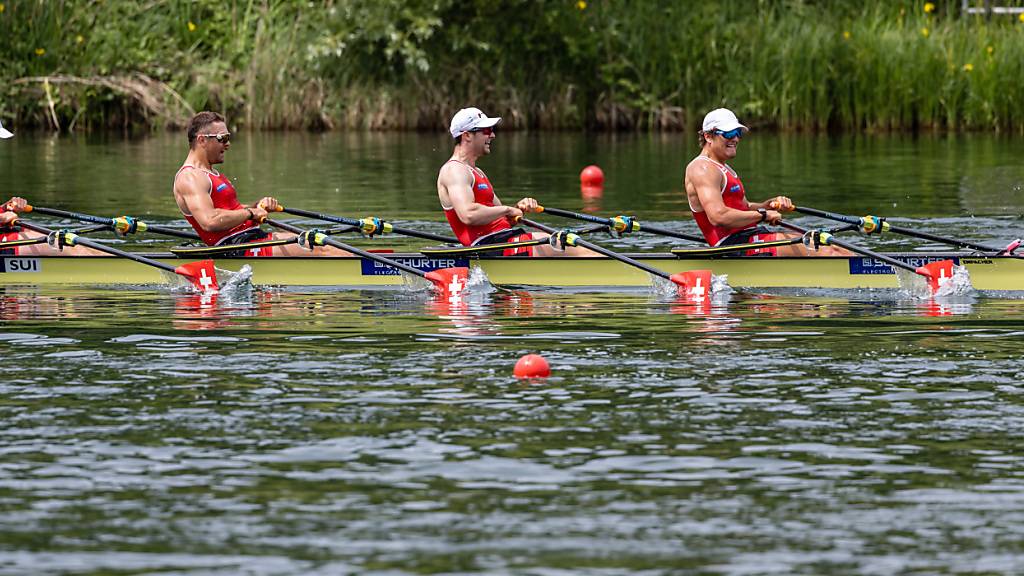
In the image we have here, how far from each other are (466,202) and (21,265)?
4092 millimetres

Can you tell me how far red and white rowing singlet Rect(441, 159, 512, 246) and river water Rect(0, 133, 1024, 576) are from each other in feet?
2.59

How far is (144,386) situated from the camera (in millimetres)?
10734

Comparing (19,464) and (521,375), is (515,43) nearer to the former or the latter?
(521,375)

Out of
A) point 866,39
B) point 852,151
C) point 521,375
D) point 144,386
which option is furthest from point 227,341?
point 866,39

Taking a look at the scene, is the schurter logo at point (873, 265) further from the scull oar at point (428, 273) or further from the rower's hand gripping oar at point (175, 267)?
the rower's hand gripping oar at point (175, 267)

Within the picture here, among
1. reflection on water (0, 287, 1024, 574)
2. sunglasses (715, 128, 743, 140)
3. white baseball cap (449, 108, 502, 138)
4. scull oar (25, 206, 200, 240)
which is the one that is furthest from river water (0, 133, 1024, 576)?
white baseball cap (449, 108, 502, 138)

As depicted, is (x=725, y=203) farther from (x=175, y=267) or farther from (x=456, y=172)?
(x=175, y=267)

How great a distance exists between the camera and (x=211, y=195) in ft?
51.1

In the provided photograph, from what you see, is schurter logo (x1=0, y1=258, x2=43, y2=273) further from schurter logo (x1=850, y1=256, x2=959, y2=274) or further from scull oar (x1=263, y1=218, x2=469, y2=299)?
schurter logo (x1=850, y1=256, x2=959, y2=274)

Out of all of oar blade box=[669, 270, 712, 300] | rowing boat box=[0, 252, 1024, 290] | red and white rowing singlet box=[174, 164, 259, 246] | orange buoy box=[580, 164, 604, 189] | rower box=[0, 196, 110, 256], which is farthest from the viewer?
orange buoy box=[580, 164, 604, 189]

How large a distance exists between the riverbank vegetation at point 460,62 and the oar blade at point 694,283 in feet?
63.7

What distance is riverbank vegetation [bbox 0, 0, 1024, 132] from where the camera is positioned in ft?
112

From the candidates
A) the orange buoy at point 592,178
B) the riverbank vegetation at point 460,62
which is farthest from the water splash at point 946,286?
the riverbank vegetation at point 460,62

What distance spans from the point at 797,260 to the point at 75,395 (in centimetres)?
670
